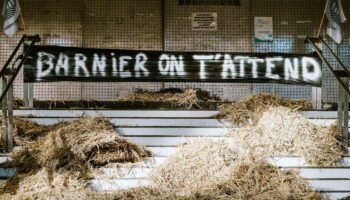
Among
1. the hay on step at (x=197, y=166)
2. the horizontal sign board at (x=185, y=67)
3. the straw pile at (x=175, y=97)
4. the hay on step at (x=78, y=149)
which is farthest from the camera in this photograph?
the horizontal sign board at (x=185, y=67)

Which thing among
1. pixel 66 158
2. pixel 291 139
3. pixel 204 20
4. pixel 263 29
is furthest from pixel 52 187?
pixel 263 29

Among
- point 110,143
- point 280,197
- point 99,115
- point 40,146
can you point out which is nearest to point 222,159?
point 280,197

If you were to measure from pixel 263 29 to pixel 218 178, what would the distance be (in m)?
5.15

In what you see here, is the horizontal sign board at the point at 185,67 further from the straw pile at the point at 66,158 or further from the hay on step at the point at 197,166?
the hay on step at the point at 197,166

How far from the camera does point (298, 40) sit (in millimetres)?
8461

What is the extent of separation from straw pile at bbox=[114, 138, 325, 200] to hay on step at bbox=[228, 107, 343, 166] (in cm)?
25

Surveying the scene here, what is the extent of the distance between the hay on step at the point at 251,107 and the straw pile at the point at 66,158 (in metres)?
1.37

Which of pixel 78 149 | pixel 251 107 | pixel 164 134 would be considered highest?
pixel 251 107

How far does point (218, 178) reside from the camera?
433cm

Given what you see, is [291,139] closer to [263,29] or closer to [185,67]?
[185,67]

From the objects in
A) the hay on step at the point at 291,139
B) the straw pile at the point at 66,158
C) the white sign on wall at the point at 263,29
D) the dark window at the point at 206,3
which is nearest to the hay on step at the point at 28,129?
the straw pile at the point at 66,158

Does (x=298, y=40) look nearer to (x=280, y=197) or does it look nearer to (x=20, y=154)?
(x=280, y=197)

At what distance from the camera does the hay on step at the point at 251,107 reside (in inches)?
204

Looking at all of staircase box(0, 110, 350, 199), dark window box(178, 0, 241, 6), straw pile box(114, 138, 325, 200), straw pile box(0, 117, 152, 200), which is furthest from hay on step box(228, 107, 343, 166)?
dark window box(178, 0, 241, 6)
